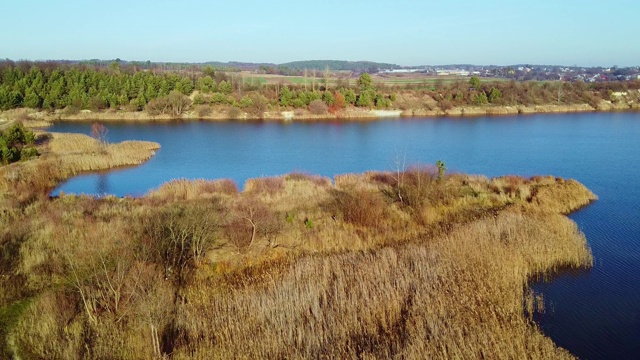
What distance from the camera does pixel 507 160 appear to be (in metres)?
26.0

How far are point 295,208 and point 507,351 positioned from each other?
8778 mm

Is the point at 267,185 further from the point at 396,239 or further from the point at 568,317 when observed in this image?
the point at 568,317

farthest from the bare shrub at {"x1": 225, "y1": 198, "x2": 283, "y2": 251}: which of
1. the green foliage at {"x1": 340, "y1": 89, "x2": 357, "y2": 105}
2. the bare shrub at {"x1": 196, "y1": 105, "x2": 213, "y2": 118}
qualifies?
the green foliage at {"x1": 340, "y1": 89, "x2": 357, "y2": 105}

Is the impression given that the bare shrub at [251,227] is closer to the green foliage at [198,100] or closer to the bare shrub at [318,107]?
the bare shrub at [318,107]

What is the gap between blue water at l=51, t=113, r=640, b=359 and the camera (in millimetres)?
9453

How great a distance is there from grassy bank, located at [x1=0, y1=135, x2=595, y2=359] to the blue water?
2.84ft

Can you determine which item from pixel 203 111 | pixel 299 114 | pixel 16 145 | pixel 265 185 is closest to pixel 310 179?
pixel 265 185

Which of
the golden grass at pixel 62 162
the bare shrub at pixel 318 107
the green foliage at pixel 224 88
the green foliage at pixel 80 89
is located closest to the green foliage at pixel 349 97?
the bare shrub at pixel 318 107

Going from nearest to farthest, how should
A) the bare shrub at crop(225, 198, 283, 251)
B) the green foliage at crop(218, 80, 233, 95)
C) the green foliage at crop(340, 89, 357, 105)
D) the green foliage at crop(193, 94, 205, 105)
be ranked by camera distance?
the bare shrub at crop(225, 198, 283, 251), the green foliage at crop(193, 94, 205, 105), the green foliage at crop(340, 89, 357, 105), the green foliage at crop(218, 80, 233, 95)

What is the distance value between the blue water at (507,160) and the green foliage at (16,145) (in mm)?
3088

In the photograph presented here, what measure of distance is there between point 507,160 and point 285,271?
20.0 m

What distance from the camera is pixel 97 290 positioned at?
8.61 metres

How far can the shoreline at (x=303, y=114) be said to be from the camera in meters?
44.0

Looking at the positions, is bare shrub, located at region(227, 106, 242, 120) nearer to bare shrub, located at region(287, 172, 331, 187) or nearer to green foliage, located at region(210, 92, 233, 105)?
green foliage, located at region(210, 92, 233, 105)
